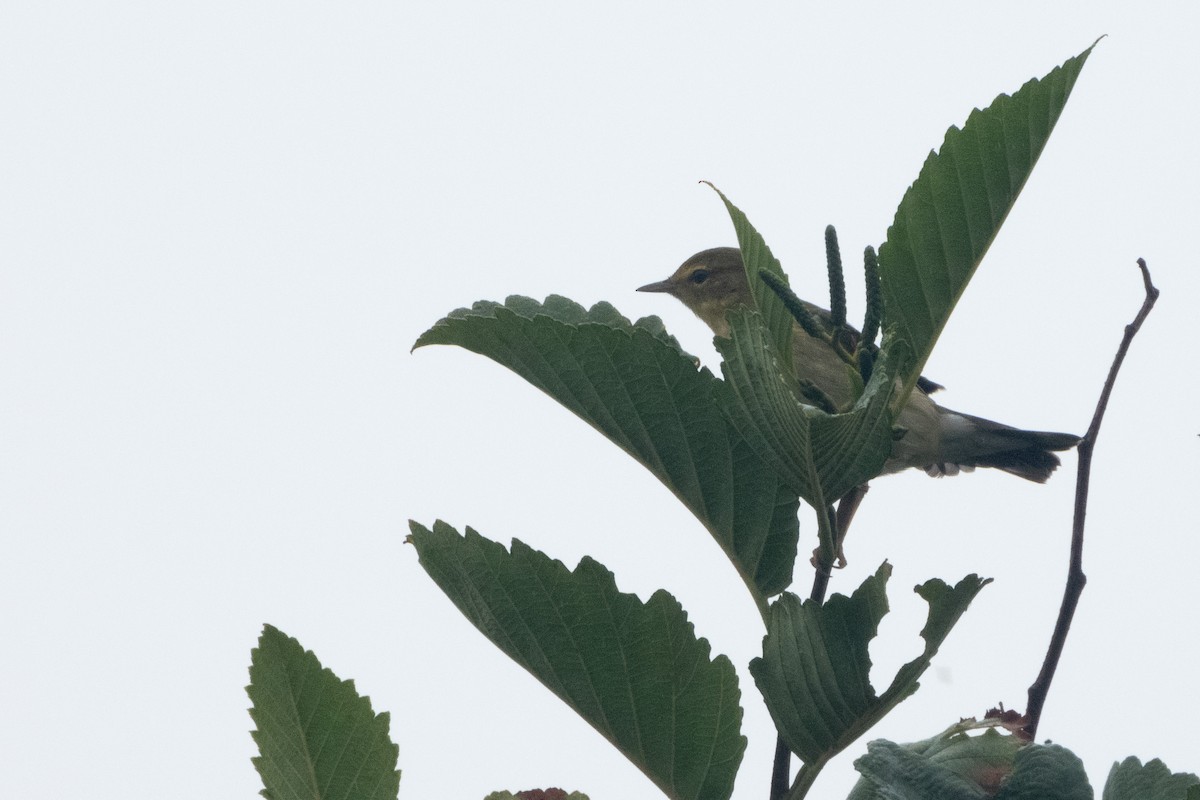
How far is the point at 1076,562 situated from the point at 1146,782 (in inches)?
8.6

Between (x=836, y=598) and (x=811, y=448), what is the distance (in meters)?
0.16

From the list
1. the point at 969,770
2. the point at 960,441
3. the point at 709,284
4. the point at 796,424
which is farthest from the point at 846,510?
the point at 709,284

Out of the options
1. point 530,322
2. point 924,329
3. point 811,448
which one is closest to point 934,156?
point 924,329

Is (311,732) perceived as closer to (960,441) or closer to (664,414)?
(664,414)

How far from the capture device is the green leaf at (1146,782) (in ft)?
4.06

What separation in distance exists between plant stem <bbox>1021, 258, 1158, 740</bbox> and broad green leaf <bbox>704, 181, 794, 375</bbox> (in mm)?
394

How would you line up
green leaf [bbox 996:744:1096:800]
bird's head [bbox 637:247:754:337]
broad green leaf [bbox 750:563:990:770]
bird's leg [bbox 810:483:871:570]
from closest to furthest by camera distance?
green leaf [bbox 996:744:1096:800], broad green leaf [bbox 750:563:990:770], bird's leg [bbox 810:483:871:570], bird's head [bbox 637:247:754:337]

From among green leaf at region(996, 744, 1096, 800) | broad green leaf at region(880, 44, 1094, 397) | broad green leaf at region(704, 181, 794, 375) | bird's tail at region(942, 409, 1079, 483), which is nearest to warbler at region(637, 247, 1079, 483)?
bird's tail at region(942, 409, 1079, 483)

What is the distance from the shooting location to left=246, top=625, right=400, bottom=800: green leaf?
4.24ft

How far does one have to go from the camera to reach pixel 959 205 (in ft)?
5.06

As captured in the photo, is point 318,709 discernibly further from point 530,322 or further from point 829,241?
point 829,241

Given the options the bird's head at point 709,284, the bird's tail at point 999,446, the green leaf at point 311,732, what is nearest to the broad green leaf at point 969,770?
the green leaf at point 311,732

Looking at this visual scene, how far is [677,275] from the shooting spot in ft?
21.8

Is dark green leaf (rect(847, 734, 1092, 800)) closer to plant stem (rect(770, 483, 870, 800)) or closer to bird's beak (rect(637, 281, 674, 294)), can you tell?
plant stem (rect(770, 483, 870, 800))
